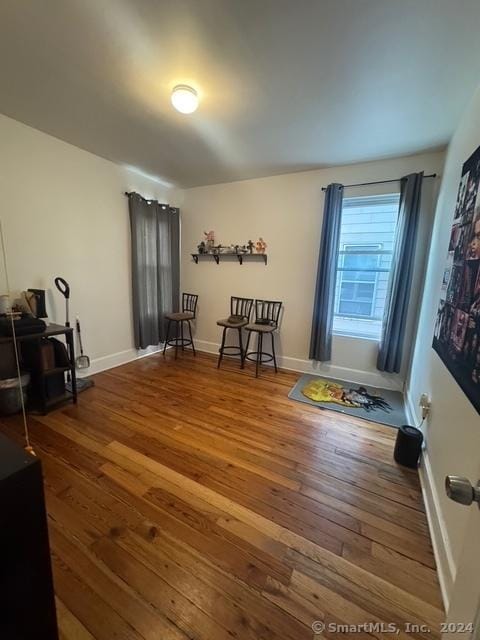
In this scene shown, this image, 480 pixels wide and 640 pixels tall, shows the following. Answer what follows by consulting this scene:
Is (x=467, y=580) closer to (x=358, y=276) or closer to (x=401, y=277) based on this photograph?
(x=401, y=277)

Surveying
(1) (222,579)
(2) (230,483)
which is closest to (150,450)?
(2) (230,483)

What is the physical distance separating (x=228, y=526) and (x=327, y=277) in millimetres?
2572

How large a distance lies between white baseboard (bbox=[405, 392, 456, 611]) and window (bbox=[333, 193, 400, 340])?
165 centimetres

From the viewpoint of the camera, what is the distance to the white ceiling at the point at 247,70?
1287mm

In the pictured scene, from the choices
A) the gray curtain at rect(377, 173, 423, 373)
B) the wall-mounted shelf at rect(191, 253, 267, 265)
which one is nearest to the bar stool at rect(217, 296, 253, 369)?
the wall-mounted shelf at rect(191, 253, 267, 265)

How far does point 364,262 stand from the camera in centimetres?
309

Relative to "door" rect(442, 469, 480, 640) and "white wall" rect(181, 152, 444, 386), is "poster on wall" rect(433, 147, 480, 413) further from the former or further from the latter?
"white wall" rect(181, 152, 444, 386)

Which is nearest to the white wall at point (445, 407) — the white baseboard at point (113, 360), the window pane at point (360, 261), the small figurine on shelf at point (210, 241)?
the window pane at point (360, 261)

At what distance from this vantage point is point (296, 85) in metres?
1.74

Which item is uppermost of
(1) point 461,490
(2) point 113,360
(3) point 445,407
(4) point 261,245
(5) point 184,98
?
(5) point 184,98

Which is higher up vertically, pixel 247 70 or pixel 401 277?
pixel 247 70

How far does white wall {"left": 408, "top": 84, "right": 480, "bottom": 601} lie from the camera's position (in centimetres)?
112

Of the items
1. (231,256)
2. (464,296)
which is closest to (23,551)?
(464,296)

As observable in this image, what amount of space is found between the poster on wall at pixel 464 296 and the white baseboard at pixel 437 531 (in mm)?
683
